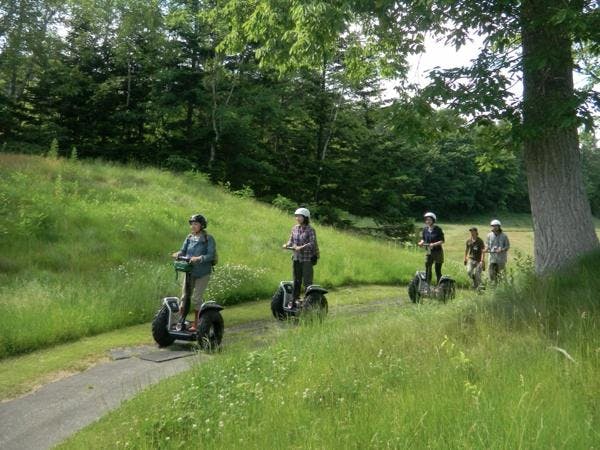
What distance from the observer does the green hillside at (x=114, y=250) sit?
10.4 meters

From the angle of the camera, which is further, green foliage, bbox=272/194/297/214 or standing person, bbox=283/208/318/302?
green foliage, bbox=272/194/297/214

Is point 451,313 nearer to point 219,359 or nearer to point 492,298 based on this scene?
point 492,298

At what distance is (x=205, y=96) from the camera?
33438 mm

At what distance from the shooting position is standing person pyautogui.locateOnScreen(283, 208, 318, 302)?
437 inches

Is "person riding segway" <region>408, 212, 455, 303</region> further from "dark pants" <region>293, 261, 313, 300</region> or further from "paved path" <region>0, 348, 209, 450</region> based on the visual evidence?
"paved path" <region>0, 348, 209, 450</region>

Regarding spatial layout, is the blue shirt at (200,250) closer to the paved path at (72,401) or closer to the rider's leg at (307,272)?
the paved path at (72,401)

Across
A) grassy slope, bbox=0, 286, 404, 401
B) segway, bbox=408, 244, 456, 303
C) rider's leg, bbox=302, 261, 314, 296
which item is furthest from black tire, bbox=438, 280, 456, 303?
grassy slope, bbox=0, 286, 404, 401

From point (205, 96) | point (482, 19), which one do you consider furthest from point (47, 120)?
point (482, 19)

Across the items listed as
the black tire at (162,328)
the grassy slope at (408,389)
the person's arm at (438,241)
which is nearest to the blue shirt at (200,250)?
the black tire at (162,328)

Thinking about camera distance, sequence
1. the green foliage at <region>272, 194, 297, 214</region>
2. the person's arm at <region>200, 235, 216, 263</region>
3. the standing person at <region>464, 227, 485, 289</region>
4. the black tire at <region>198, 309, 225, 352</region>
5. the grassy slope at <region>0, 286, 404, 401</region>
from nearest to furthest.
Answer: the grassy slope at <region>0, 286, 404, 401</region>, the black tire at <region>198, 309, 225, 352</region>, the person's arm at <region>200, 235, 216, 263</region>, the standing person at <region>464, 227, 485, 289</region>, the green foliage at <region>272, 194, 297, 214</region>

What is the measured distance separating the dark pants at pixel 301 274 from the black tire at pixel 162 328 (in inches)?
113

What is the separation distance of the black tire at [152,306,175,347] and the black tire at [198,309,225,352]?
70 centimetres

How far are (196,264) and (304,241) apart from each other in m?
2.56

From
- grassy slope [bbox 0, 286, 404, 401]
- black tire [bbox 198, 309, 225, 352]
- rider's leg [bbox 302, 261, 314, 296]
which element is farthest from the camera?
rider's leg [bbox 302, 261, 314, 296]
